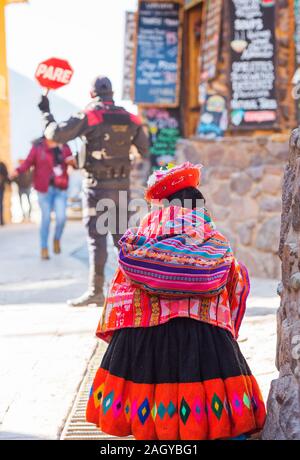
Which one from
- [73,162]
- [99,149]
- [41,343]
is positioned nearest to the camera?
[41,343]

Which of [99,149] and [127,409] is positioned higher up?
[99,149]

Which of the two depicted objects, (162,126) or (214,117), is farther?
(162,126)

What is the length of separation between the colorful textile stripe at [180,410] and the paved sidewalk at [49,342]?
0.42 metres

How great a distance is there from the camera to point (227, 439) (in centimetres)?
269

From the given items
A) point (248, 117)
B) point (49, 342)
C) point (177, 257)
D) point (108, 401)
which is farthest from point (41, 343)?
point (248, 117)

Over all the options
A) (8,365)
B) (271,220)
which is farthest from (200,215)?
(271,220)

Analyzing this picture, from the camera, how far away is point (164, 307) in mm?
2783

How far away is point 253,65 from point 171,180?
5.70m

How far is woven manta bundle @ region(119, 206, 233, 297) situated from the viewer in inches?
107

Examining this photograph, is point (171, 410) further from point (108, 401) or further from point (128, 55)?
point (128, 55)

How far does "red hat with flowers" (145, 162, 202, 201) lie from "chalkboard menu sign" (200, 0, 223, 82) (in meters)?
5.81

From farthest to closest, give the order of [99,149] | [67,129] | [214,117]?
[214,117]
[99,149]
[67,129]

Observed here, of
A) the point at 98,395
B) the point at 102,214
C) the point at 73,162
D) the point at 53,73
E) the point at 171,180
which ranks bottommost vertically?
the point at 98,395

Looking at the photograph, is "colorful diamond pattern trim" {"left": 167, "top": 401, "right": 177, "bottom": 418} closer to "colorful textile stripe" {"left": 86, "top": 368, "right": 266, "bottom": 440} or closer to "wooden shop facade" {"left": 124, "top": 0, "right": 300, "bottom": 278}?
"colorful textile stripe" {"left": 86, "top": 368, "right": 266, "bottom": 440}
